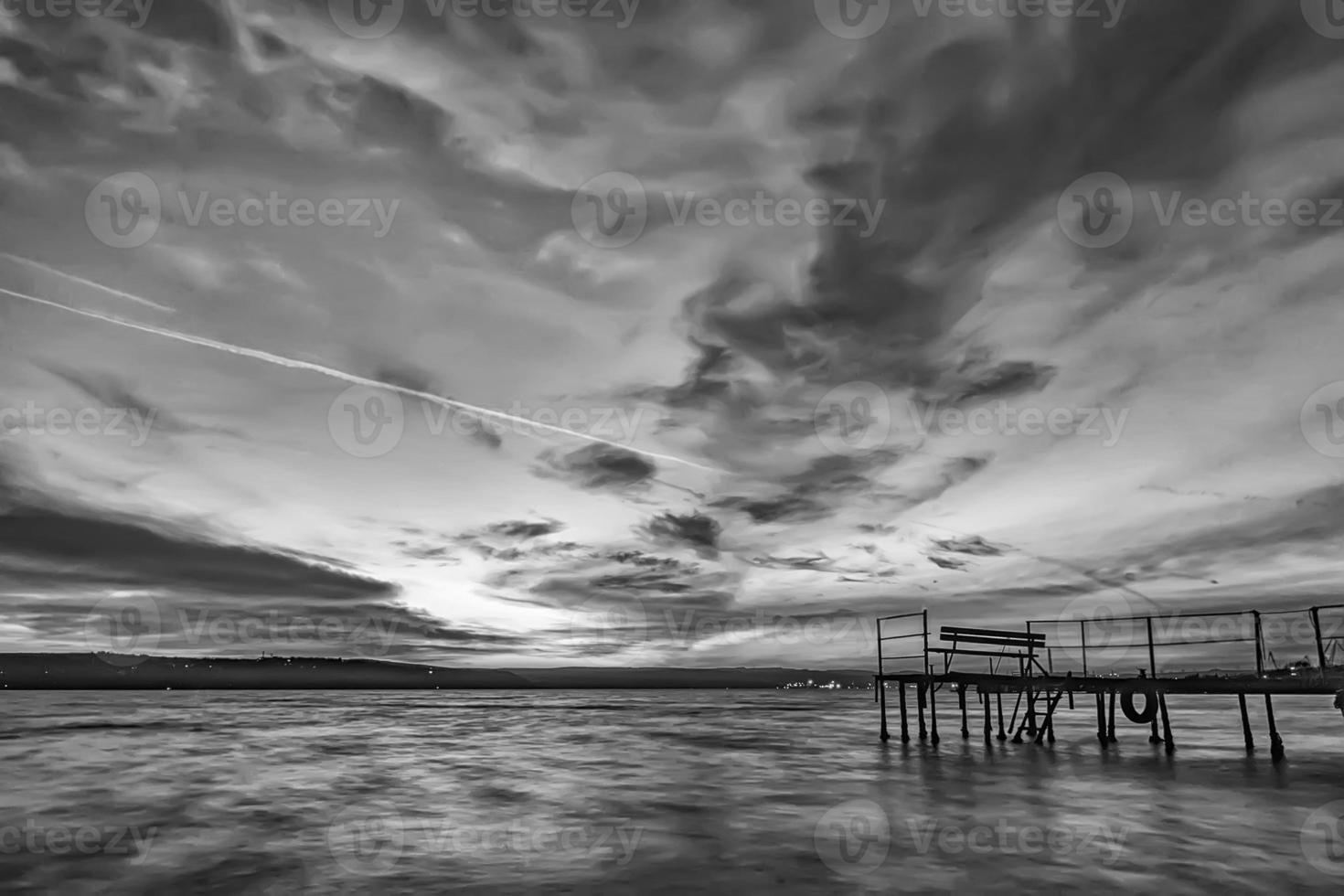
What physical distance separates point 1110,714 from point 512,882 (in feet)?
120

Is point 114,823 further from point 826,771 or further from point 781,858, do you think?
point 826,771

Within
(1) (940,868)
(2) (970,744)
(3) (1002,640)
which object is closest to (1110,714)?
(2) (970,744)

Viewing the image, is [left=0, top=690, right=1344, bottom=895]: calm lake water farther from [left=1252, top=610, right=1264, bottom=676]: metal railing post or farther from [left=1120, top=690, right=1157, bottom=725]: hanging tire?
[left=1252, top=610, right=1264, bottom=676]: metal railing post

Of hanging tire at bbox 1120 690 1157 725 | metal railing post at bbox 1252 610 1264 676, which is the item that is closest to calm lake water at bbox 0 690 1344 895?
hanging tire at bbox 1120 690 1157 725

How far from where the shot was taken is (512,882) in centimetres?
1320

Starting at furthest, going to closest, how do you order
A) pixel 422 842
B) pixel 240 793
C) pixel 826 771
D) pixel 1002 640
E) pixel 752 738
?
pixel 752 738, pixel 1002 640, pixel 826 771, pixel 240 793, pixel 422 842

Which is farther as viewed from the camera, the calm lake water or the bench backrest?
the bench backrest

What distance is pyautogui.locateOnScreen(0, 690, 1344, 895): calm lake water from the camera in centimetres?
1351

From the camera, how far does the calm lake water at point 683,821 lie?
44.3ft

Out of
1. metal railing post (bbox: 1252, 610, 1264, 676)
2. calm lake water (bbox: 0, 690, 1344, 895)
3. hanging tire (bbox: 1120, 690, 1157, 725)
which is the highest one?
metal railing post (bbox: 1252, 610, 1264, 676)

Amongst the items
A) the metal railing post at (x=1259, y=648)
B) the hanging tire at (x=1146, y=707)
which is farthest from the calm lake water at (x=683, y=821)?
the metal railing post at (x=1259, y=648)

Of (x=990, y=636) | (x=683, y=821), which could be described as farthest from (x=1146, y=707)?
(x=683, y=821)

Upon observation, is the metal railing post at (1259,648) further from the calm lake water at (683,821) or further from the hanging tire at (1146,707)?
the hanging tire at (1146,707)

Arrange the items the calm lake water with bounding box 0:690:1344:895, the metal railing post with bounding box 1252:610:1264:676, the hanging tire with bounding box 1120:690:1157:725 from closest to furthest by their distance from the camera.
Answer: the calm lake water with bounding box 0:690:1344:895, the metal railing post with bounding box 1252:610:1264:676, the hanging tire with bounding box 1120:690:1157:725
